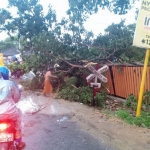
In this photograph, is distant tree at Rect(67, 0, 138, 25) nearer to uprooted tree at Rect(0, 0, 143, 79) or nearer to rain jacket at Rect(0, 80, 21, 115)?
uprooted tree at Rect(0, 0, 143, 79)

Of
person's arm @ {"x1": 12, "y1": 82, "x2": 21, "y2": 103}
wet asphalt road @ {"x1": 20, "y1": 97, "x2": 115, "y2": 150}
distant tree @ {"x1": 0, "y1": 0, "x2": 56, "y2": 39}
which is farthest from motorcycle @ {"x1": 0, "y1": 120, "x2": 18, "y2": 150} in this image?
distant tree @ {"x1": 0, "y1": 0, "x2": 56, "y2": 39}

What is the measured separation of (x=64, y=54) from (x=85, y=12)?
2866mm

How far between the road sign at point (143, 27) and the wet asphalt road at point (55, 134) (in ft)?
9.79

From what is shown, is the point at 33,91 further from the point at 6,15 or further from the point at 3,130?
the point at 3,130

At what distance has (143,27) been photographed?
18.9ft

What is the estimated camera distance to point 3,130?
9.40ft

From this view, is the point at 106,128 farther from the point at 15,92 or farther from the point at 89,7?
the point at 89,7

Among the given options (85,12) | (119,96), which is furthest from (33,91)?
(85,12)

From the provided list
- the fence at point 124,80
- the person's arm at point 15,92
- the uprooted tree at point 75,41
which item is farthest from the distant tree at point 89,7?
the person's arm at point 15,92

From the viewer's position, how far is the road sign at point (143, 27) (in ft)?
18.6

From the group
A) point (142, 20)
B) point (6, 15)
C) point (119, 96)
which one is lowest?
point (119, 96)

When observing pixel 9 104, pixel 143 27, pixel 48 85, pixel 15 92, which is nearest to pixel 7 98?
A: pixel 9 104

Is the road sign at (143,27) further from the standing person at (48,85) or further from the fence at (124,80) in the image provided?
the standing person at (48,85)

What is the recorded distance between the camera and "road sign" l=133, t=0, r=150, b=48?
566 cm
